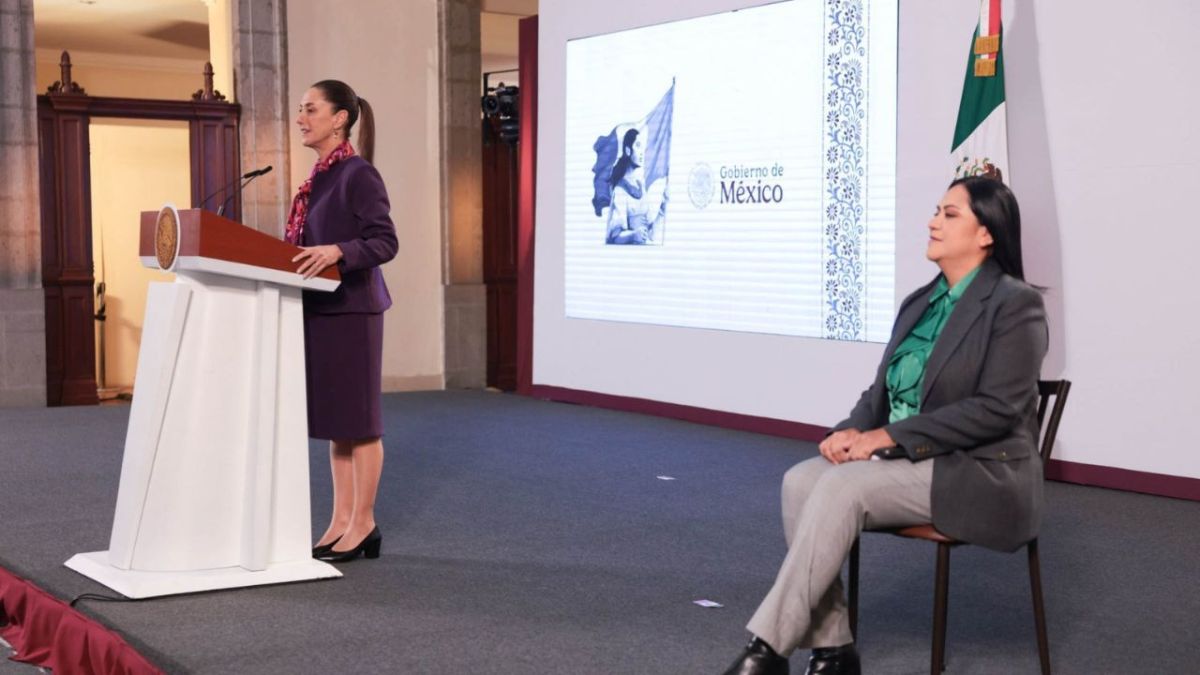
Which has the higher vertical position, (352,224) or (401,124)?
(401,124)

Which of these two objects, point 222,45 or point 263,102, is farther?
point 222,45

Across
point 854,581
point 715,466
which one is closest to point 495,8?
point 715,466

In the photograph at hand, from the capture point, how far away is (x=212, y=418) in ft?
12.8

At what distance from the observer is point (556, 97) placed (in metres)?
9.27

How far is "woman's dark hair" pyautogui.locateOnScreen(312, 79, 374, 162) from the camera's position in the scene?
14.0 ft

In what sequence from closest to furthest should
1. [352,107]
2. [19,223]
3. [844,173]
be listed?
[352,107], [844,173], [19,223]

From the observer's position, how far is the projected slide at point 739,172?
709 cm

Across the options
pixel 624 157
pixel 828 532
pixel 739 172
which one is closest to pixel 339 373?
pixel 828 532

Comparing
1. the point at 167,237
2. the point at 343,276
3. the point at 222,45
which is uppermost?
the point at 222,45

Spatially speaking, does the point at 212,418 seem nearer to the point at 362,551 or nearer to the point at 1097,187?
the point at 362,551

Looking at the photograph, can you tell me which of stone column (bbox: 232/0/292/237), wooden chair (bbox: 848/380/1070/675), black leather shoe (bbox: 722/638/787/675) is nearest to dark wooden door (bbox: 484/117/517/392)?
stone column (bbox: 232/0/292/237)

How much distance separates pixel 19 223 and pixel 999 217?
25.1ft

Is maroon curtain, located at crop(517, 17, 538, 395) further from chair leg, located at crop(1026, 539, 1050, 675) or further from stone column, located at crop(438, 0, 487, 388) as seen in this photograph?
chair leg, located at crop(1026, 539, 1050, 675)

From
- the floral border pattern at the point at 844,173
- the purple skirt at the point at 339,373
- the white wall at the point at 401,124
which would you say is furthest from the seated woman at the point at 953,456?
the white wall at the point at 401,124
